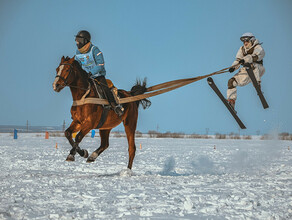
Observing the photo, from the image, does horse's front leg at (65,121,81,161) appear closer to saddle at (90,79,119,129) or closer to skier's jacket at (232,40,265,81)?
saddle at (90,79,119,129)

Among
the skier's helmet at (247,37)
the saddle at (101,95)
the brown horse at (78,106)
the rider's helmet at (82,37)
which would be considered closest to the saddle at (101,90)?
the saddle at (101,95)

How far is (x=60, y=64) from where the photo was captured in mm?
7699

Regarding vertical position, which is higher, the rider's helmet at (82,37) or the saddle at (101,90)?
the rider's helmet at (82,37)

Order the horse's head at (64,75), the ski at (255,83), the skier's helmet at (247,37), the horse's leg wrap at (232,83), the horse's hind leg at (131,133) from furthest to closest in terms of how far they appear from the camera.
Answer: the horse's hind leg at (131,133)
the horse's leg wrap at (232,83)
the skier's helmet at (247,37)
the ski at (255,83)
the horse's head at (64,75)

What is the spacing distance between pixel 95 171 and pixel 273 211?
7149mm

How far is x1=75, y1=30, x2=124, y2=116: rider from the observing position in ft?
26.6

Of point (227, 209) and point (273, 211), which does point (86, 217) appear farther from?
point (273, 211)

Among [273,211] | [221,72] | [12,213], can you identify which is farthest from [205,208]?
[221,72]

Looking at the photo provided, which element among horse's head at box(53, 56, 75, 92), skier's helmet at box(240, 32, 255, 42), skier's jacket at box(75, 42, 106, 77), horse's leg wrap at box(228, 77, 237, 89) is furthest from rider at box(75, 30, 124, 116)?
skier's helmet at box(240, 32, 255, 42)

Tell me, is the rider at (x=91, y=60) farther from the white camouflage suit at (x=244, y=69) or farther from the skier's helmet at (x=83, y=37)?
the white camouflage suit at (x=244, y=69)

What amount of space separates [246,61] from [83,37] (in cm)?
377

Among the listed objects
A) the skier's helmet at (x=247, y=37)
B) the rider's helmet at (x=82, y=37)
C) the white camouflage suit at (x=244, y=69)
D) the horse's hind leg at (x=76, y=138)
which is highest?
the skier's helmet at (x=247, y=37)

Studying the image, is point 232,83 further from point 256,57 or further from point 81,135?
point 81,135

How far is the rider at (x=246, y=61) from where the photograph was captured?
7957 millimetres
